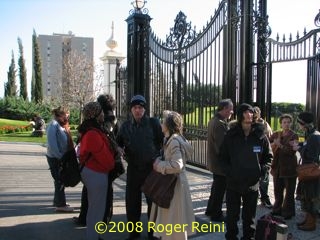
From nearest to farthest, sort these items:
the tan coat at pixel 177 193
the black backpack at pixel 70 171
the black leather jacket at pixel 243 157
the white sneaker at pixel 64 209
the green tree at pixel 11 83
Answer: the tan coat at pixel 177 193
the black leather jacket at pixel 243 157
the black backpack at pixel 70 171
the white sneaker at pixel 64 209
the green tree at pixel 11 83

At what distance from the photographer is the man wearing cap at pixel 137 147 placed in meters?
5.49

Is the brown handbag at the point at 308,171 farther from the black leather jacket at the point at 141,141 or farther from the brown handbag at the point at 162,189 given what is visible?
the brown handbag at the point at 162,189

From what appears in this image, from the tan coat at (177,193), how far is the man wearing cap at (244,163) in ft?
2.38

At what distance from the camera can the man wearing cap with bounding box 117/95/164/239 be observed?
5.49 metres

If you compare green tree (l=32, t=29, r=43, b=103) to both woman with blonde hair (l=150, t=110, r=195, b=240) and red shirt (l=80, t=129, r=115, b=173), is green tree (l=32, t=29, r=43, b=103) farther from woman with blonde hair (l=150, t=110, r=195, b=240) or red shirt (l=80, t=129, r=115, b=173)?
woman with blonde hair (l=150, t=110, r=195, b=240)

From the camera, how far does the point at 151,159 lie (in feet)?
18.0

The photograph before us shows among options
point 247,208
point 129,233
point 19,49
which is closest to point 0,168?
point 129,233

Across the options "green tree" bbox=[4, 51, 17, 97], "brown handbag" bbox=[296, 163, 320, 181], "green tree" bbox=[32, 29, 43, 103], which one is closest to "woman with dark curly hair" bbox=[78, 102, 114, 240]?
"brown handbag" bbox=[296, 163, 320, 181]

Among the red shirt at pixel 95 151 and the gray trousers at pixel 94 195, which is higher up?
the red shirt at pixel 95 151

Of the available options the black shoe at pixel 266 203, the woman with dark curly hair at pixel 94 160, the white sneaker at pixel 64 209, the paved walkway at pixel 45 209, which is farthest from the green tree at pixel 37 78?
the woman with dark curly hair at pixel 94 160

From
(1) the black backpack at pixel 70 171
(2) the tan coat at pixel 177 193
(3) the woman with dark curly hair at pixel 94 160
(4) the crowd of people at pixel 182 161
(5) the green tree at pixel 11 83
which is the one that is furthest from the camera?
(5) the green tree at pixel 11 83

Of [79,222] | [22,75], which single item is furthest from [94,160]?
[22,75]

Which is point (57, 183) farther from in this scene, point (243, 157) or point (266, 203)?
point (266, 203)

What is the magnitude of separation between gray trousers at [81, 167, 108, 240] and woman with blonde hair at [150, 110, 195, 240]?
87 centimetres
